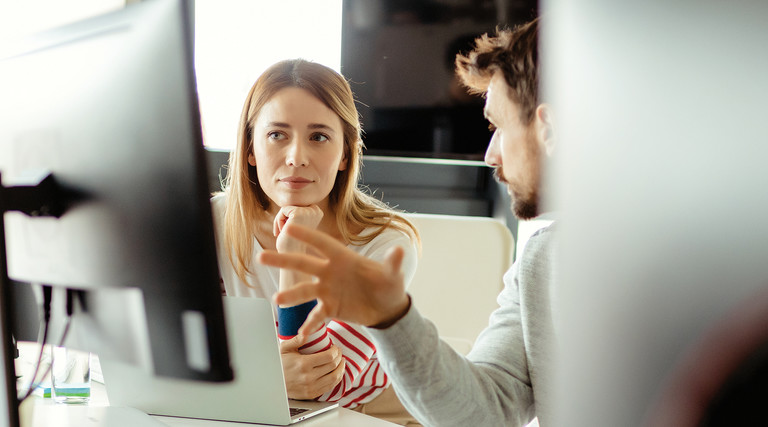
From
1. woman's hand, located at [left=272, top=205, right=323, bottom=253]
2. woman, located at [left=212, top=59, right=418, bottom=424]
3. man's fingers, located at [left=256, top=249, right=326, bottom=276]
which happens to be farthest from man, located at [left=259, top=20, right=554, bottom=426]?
woman's hand, located at [left=272, top=205, right=323, bottom=253]

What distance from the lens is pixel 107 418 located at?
777 millimetres

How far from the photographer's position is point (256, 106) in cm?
150

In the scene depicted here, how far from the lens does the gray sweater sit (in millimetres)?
692

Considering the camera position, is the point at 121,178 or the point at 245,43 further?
the point at 245,43

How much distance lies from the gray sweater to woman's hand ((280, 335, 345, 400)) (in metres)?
0.19

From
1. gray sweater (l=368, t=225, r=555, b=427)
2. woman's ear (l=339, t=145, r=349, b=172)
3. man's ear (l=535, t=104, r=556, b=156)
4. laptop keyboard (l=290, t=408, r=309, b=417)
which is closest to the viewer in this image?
man's ear (l=535, t=104, r=556, b=156)

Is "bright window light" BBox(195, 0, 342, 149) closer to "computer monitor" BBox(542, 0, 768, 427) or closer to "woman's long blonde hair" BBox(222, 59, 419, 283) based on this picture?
"woman's long blonde hair" BBox(222, 59, 419, 283)

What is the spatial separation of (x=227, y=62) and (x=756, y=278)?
2566mm

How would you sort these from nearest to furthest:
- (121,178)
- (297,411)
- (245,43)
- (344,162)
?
(121,178)
(297,411)
(344,162)
(245,43)

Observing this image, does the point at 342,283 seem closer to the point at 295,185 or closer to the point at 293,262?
the point at 293,262

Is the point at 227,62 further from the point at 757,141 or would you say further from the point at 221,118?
the point at 757,141

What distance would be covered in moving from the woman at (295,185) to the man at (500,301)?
0.33m

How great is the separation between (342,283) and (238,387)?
0.94 ft

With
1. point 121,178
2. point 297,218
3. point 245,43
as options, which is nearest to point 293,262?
point 121,178
